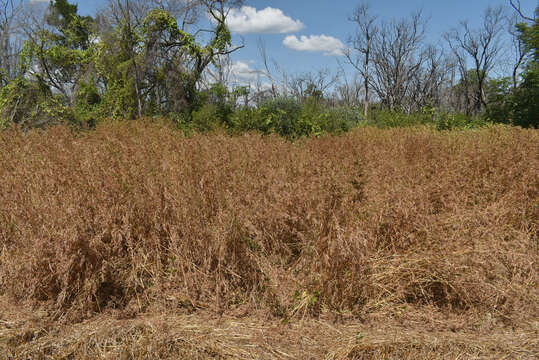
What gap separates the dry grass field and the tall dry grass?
19mm

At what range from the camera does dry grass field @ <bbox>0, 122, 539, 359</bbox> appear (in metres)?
2.40

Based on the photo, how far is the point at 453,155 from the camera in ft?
17.9

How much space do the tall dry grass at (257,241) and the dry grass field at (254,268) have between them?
2 cm

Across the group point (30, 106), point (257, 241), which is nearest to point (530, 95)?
point (257, 241)

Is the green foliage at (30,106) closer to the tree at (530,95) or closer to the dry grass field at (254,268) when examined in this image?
A: the dry grass field at (254,268)

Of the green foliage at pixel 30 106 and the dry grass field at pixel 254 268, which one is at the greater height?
the green foliage at pixel 30 106

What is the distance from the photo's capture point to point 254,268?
115 inches

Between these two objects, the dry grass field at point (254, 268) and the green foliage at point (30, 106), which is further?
the green foliage at point (30, 106)

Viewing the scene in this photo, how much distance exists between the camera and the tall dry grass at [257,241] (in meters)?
2.73

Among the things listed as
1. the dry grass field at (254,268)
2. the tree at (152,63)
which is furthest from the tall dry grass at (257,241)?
the tree at (152,63)

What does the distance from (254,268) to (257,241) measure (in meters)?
0.24

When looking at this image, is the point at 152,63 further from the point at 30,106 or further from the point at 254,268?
the point at 254,268

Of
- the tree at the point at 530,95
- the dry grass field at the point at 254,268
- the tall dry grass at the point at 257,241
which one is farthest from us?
the tree at the point at 530,95

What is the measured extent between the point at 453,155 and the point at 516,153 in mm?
817
